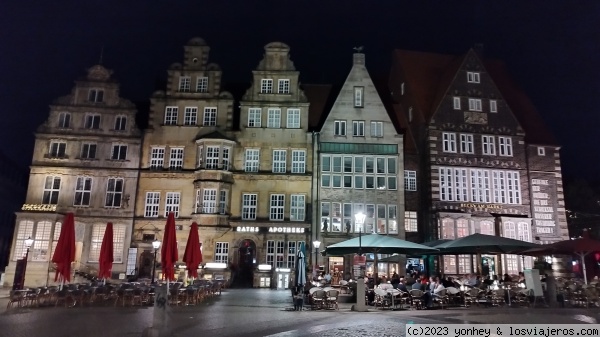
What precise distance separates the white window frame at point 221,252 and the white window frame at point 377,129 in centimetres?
1431

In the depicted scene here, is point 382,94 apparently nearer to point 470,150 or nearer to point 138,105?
point 470,150

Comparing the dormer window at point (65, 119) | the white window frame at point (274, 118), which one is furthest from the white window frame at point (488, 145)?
the dormer window at point (65, 119)

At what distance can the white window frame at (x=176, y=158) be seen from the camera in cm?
3778

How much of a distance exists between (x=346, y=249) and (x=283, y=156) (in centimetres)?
1694

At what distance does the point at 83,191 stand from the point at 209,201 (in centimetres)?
987

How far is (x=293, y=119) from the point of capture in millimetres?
38844

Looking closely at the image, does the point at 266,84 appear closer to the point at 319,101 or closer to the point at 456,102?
the point at 319,101

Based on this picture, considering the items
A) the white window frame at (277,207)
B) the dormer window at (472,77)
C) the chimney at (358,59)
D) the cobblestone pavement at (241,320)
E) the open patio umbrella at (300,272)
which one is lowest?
the cobblestone pavement at (241,320)

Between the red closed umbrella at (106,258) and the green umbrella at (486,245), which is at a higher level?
the green umbrella at (486,245)

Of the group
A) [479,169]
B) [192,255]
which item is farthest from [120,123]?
[479,169]

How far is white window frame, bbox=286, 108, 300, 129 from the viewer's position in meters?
38.8

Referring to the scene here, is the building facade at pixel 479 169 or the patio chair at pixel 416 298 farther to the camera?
the building facade at pixel 479 169

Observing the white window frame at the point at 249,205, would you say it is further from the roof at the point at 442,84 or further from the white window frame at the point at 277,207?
the roof at the point at 442,84

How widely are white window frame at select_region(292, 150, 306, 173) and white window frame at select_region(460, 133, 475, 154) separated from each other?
41.8ft
